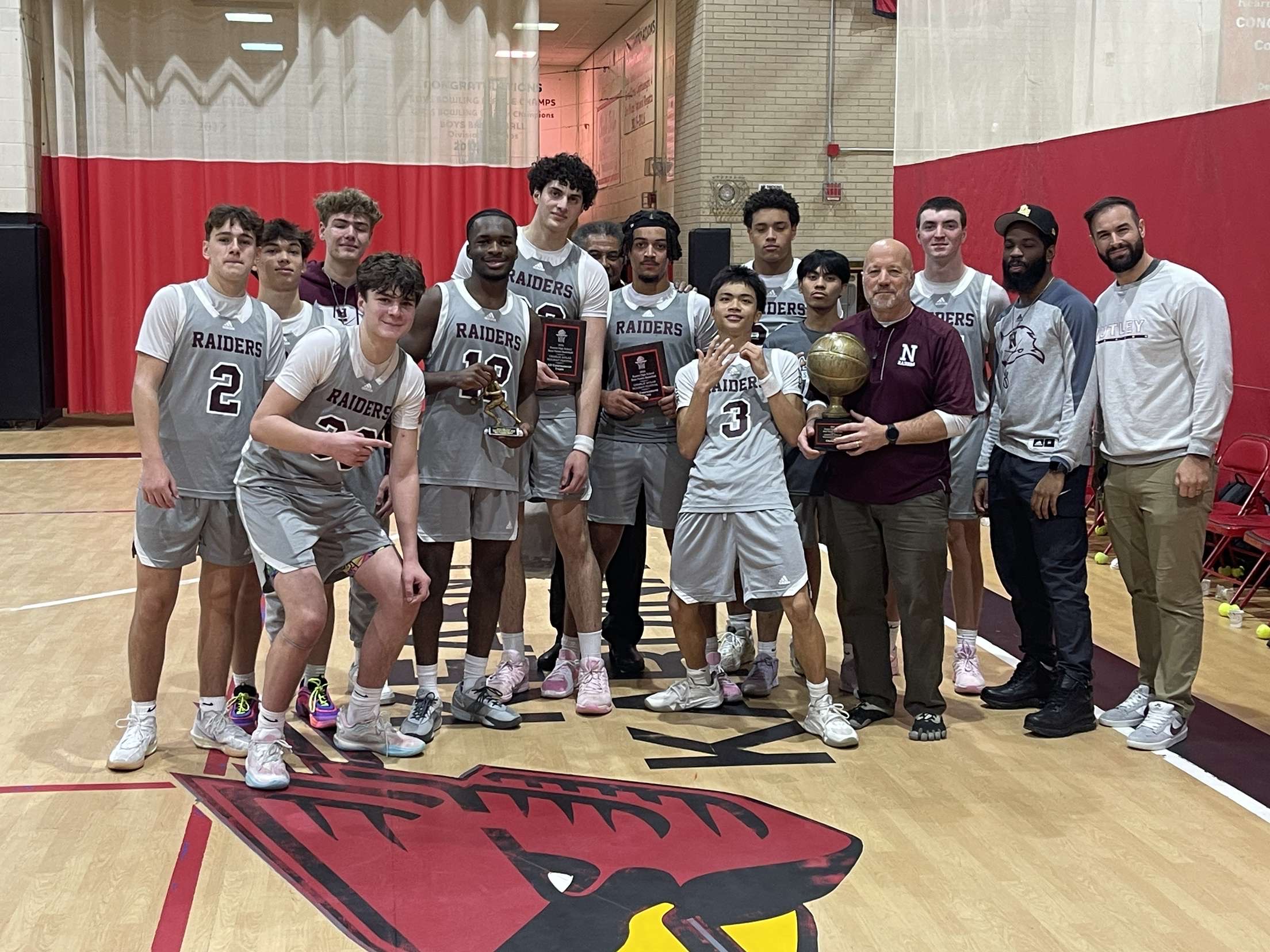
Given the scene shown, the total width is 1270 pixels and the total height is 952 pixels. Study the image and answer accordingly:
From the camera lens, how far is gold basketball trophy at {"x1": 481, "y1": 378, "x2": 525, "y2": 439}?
14.8 feet

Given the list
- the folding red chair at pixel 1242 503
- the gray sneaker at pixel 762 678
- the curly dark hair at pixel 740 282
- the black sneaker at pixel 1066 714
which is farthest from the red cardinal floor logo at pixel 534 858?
the folding red chair at pixel 1242 503

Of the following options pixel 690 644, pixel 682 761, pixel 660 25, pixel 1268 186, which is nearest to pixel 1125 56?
pixel 1268 186

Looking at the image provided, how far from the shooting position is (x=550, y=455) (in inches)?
193

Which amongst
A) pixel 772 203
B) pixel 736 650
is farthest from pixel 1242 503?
pixel 772 203

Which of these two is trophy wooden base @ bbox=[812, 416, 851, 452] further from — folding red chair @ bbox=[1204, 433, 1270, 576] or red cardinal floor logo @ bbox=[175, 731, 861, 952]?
folding red chair @ bbox=[1204, 433, 1270, 576]

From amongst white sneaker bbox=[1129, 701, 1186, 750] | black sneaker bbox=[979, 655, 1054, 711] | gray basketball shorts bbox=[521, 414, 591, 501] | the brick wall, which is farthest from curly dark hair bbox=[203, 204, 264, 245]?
the brick wall

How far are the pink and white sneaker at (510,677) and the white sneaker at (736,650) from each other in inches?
33.1

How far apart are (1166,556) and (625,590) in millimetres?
2156

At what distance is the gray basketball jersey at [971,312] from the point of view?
4996 millimetres

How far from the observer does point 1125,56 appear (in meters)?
8.36

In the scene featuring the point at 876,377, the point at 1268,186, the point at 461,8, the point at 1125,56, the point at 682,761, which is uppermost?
the point at 461,8

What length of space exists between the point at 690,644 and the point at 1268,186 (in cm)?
430

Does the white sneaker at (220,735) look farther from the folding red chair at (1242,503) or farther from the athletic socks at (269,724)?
the folding red chair at (1242,503)

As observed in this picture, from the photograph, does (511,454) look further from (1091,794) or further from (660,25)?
(660,25)
